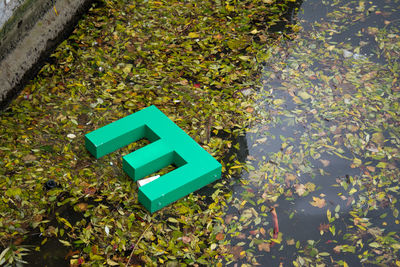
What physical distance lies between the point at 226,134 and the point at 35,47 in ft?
8.70

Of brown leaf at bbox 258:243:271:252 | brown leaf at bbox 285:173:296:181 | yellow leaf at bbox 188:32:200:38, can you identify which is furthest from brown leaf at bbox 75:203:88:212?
yellow leaf at bbox 188:32:200:38

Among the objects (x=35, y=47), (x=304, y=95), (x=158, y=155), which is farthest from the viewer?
(x=304, y=95)

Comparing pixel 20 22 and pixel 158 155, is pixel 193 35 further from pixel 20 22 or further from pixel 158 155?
pixel 158 155

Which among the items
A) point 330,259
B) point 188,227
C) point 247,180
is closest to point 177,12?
point 247,180

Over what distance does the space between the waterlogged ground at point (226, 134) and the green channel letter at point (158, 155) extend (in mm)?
138

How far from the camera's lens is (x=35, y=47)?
21.3 ft

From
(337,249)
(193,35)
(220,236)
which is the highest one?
(193,35)

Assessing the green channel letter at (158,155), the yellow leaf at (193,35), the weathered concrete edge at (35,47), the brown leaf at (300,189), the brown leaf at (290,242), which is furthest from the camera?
the yellow leaf at (193,35)

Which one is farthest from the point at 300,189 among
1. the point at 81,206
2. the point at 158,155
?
the point at 81,206

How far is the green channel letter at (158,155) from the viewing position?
5152mm

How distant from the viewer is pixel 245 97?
6.62m

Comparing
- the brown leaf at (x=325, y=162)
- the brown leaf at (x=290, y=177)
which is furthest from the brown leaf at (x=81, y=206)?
the brown leaf at (x=325, y=162)

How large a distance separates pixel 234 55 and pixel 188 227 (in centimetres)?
305

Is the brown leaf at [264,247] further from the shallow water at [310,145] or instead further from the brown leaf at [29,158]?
the brown leaf at [29,158]
